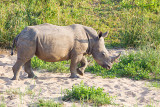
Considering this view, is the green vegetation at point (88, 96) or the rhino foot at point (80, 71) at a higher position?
the green vegetation at point (88, 96)

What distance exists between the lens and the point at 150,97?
6188 millimetres

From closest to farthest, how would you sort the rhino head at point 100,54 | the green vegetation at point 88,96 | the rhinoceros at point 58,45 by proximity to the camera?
the green vegetation at point 88,96
the rhinoceros at point 58,45
the rhino head at point 100,54

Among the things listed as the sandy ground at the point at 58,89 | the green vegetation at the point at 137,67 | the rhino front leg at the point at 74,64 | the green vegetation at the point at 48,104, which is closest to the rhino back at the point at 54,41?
the rhino front leg at the point at 74,64

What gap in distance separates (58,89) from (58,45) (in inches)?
47.9

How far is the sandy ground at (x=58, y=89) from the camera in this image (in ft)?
18.2

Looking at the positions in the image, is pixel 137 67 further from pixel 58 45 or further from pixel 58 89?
pixel 58 89

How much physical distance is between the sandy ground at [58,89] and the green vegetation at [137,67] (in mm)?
311

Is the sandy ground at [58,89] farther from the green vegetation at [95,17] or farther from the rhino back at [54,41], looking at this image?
the green vegetation at [95,17]

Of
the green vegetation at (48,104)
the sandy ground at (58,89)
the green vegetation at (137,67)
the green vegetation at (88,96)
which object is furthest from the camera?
the green vegetation at (137,67)

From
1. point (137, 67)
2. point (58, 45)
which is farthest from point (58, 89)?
point (137, 67)

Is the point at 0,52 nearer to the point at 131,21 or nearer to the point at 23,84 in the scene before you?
the point at 23,84

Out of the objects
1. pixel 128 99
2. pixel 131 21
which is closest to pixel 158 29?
pixel 131 21

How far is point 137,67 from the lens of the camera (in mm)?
8047

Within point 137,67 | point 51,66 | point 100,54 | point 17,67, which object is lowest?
point 51,66
